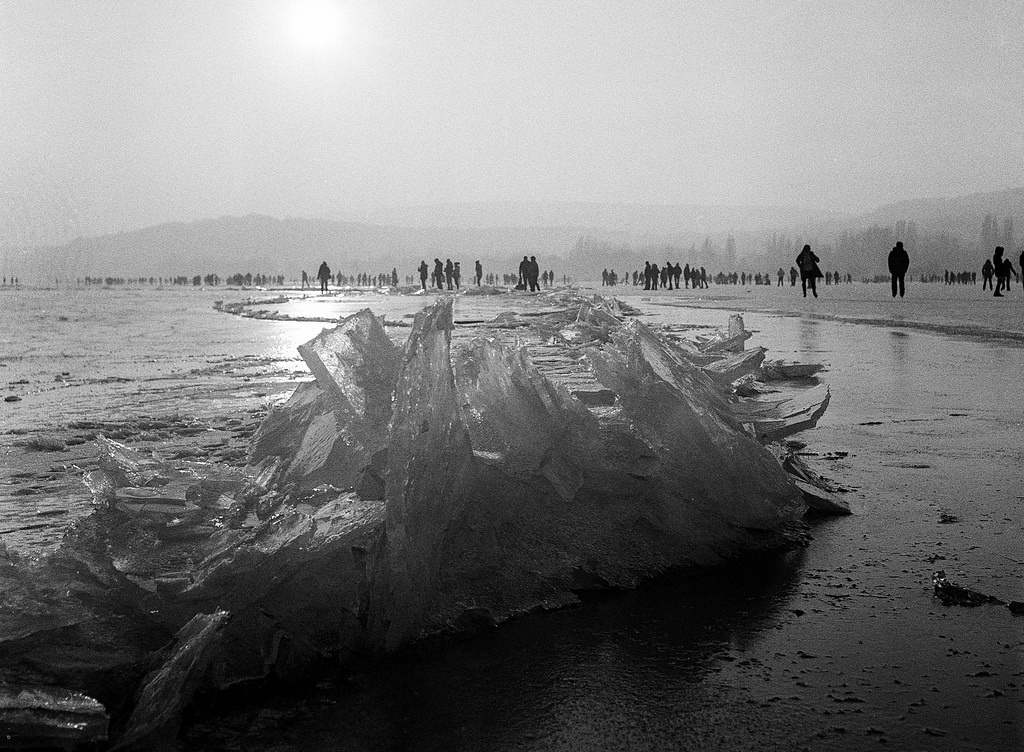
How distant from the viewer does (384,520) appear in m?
2.27

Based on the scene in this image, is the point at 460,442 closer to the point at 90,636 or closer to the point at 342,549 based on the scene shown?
the point at 342,549

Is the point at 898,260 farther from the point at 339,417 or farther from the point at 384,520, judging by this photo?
the point at 384,520

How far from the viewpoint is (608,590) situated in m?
2.58

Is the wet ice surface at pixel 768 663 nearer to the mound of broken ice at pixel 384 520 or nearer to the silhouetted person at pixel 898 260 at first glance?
the mound of broken ice at pixel 384 520

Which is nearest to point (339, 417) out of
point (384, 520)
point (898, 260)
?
point (384, 520)

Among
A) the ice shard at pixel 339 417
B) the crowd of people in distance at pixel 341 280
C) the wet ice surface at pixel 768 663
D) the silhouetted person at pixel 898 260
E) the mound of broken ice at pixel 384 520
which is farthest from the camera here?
the crowd of people in distance at pixel 341 280

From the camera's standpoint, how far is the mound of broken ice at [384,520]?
2.01 meters

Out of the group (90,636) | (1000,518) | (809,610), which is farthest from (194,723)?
(1000,518)

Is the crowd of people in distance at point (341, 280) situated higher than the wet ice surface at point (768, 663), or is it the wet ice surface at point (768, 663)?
the crowd of people in distance at point (341, 280)

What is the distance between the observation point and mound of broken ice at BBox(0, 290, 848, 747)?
2006 mm

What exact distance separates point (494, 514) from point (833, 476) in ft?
6.59

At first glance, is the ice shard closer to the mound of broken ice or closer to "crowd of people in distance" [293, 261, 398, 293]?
the mound of broken ice

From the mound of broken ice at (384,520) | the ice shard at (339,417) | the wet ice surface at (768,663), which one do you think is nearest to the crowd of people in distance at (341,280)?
the ice shard at (339,417)

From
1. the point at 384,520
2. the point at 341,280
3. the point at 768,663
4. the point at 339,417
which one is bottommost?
the point at 768,663
